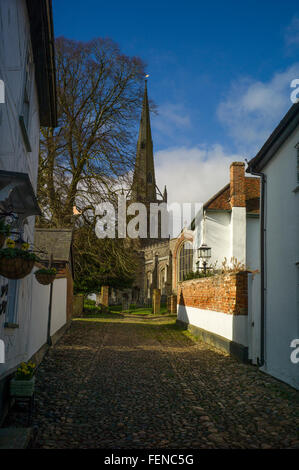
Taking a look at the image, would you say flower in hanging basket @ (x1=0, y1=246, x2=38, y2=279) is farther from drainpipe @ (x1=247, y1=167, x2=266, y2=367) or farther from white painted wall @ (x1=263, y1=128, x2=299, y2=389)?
drainpipe @ (x1=247, y1=167, x2=266, y2=367)

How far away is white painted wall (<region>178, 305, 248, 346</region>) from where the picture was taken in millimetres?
10271

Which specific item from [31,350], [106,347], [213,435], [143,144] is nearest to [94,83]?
[106,347]

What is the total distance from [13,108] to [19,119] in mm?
554

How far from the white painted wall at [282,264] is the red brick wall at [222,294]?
1508 mm

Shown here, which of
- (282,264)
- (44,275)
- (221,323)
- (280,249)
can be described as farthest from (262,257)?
(44,275)

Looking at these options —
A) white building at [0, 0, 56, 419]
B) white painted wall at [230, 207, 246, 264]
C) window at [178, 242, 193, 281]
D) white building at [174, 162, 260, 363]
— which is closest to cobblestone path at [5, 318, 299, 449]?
white building at [0, 0, 56, 419]

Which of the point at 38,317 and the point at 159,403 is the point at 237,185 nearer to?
the point at 38,317

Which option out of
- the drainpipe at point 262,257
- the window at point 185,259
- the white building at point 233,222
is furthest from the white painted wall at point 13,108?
the window at point 185,259

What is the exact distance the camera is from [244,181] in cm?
2362

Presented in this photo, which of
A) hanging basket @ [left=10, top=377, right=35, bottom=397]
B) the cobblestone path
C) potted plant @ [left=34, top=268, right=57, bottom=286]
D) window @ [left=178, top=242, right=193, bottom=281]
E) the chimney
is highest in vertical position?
the chimney

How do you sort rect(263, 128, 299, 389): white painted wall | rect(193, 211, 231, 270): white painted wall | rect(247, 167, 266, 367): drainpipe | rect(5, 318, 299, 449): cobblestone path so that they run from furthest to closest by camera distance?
rect(193, 211, 231, 270): white painted wall → rect(247, 167, 266, 367): drainpipe → rect(263, 128, 299, 389): white painted wall → rect(5, 318, 299, 449): cobblestone path

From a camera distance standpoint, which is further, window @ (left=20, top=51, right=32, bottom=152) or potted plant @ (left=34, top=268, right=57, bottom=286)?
potted plant @ (left=34, top=268, right=57, bottom=286)

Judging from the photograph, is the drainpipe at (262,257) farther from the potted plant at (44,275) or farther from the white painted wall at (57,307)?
the white painted wall at (57,307)

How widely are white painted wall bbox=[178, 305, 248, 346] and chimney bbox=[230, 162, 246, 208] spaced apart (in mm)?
8215
